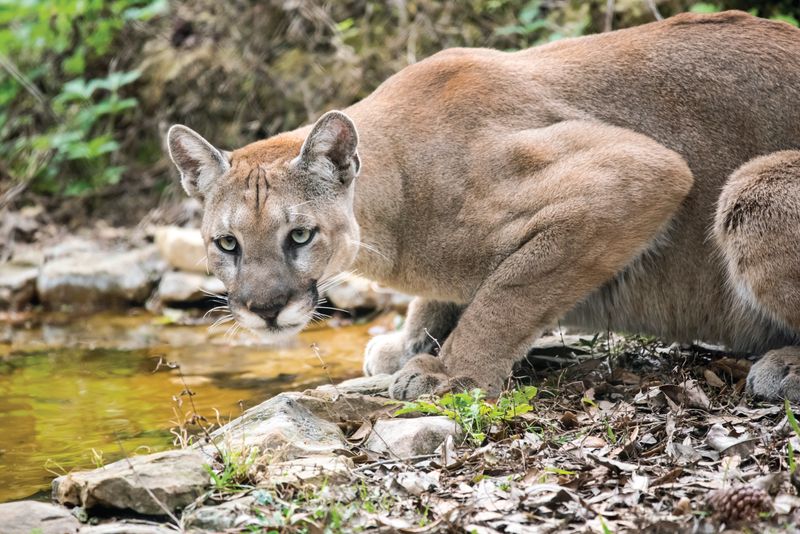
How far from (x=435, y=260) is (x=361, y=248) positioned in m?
0.42

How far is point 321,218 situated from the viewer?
16.8ft

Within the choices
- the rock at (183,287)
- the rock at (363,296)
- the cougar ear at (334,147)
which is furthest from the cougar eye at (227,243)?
the rock at (183,287)

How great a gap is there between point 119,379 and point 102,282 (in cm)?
261

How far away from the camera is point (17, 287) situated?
9.05 m

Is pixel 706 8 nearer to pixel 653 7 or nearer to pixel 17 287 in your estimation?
pixel 653 7

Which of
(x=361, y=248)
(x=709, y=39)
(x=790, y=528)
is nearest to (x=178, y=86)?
(x=361, y=248)

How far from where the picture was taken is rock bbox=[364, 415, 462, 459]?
4285 mm

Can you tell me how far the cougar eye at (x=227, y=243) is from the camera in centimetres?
505

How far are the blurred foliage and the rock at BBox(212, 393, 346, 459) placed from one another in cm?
580

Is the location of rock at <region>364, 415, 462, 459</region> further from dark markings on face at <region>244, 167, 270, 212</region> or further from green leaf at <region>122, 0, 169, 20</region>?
green leaf at <region>122, 0, 169, 20</region>

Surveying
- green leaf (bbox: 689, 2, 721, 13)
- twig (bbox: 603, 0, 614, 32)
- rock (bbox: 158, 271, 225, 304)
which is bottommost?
rock (bbox: 158, 271, 225, 304)

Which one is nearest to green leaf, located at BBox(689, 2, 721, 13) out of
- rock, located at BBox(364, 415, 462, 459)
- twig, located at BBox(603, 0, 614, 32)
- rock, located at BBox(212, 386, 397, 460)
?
twig, located at BBox(603, 0, 614, 32)

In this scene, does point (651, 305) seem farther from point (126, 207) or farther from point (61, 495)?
point (126, 207)

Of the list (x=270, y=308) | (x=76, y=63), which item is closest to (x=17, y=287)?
(x=76, y=63)
